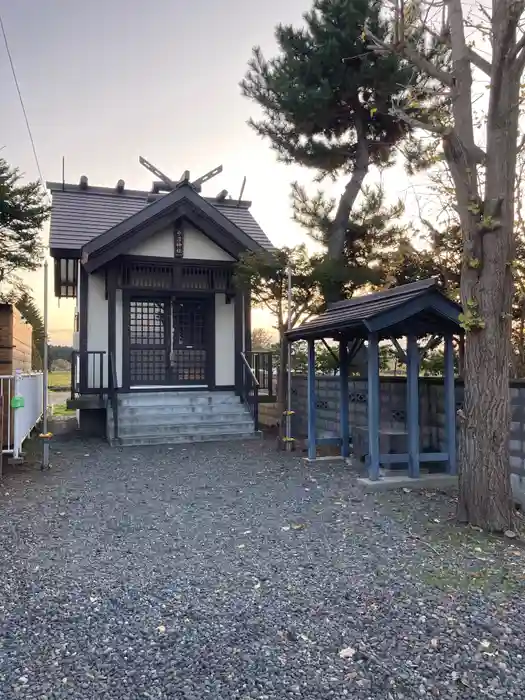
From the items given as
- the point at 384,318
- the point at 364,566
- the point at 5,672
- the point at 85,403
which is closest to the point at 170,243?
the point at 85,403

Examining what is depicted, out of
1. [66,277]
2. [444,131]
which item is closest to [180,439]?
[66,277]

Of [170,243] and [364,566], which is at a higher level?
[170,243]

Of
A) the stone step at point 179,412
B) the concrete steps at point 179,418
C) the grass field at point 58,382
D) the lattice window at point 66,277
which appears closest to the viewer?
the concrete steps at point 179,418

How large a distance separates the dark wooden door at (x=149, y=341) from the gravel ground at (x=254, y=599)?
563 centimetres

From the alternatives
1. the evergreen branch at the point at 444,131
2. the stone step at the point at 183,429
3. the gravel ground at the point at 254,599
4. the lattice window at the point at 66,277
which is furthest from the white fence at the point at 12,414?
the evergreen branch at the point at 444,131

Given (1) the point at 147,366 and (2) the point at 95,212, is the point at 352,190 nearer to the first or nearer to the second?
(1) the point at 147,366

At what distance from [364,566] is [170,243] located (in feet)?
29.2

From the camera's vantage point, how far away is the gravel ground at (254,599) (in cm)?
232

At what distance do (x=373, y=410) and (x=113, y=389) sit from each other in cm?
570

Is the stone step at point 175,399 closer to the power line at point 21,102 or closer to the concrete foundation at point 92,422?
the concrete foundation at point 92,422

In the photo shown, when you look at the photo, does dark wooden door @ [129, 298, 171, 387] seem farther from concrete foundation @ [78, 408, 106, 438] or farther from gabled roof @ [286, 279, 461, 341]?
gabled roof @ [286, 279, 461, 341]

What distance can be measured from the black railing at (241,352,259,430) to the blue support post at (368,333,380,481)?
175 inches

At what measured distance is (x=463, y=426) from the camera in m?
4.58

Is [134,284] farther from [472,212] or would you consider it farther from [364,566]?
[364,566]
